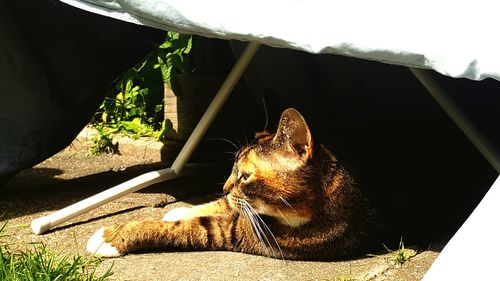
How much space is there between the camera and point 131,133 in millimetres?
4086

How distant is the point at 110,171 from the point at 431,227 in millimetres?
1722

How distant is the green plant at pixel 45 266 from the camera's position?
1.87 meters

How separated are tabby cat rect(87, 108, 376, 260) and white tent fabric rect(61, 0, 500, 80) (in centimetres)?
47

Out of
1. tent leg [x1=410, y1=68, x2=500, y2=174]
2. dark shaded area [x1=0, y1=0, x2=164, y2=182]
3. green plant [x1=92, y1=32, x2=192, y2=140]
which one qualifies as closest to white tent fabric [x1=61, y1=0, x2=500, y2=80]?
tent leg [x1=410, y1=68, x2=500, y2=174]

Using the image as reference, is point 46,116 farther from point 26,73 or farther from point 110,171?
point 110,171

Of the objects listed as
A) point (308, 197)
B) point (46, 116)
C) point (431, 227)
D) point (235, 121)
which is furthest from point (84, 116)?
point (431, 227)

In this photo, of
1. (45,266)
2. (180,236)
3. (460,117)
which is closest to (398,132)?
(460,117)

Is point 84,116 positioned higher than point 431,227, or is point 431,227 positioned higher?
point 84,116

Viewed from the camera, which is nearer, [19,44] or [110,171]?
[19,44]

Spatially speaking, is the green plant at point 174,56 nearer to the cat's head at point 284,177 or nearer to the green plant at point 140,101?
the green plant at point 140,101

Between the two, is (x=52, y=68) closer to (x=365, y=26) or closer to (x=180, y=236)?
(x=180, y=236)

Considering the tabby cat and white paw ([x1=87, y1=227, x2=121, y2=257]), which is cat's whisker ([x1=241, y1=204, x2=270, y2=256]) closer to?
the tabby cat

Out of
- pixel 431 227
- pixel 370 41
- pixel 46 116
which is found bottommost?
pixel 431 227

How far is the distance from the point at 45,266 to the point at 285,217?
76cm
